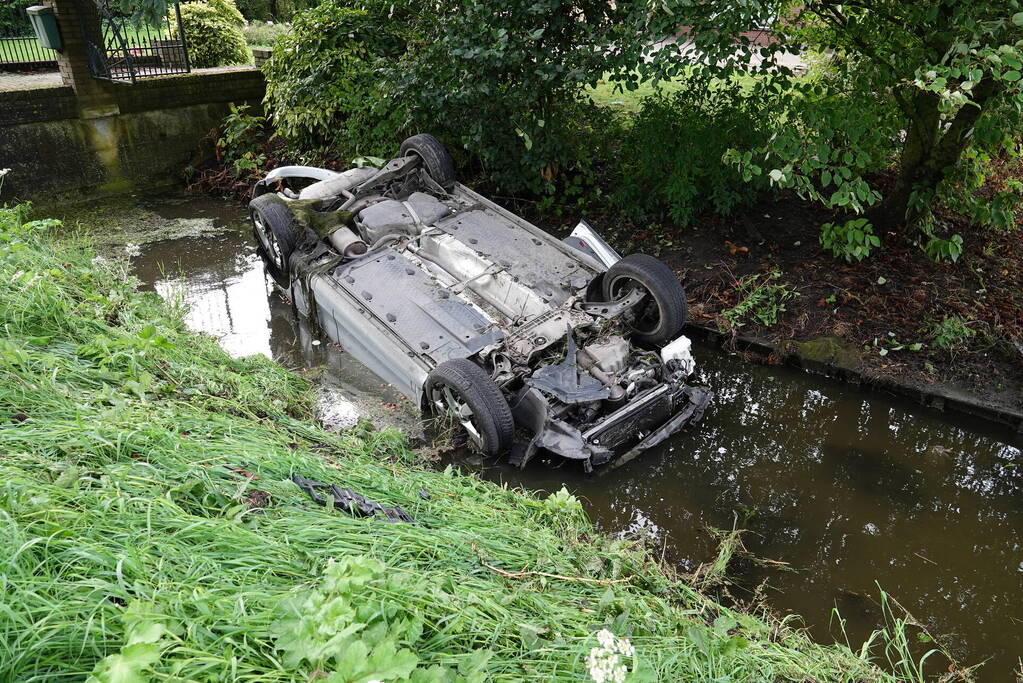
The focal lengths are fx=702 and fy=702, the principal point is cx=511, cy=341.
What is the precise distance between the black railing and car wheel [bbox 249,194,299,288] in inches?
140

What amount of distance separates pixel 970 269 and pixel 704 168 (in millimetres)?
2755

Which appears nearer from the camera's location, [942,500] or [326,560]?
[326,560]

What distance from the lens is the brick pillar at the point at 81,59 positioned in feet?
31.6

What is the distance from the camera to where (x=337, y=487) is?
3307mm

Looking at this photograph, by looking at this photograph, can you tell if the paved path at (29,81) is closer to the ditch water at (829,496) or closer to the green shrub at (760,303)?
the ditch water at (829,496)

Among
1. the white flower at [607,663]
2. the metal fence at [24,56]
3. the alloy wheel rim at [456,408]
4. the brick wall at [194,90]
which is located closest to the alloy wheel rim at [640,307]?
the alloy wheel rim at [456,408]

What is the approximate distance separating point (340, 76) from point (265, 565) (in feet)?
27.2

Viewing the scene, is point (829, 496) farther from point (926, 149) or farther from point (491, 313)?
point (926, 149)

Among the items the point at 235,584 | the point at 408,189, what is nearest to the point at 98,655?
the point at 235,584

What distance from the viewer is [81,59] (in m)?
9.74

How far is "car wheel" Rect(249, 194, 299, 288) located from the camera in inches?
260

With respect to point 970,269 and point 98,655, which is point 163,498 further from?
point 970,269

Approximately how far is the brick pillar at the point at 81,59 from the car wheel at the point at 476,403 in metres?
8.17

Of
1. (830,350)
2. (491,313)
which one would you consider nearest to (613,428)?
(491,313)
